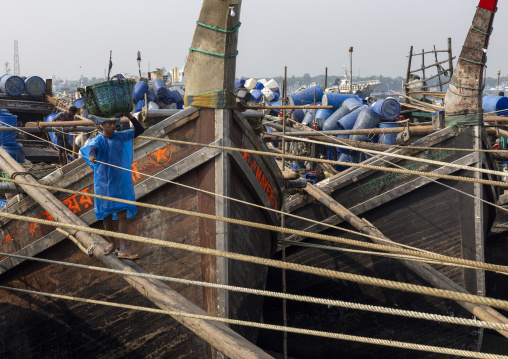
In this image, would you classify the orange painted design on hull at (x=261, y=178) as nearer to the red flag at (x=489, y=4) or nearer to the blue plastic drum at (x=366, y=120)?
the red flag at (x=489, y=4)

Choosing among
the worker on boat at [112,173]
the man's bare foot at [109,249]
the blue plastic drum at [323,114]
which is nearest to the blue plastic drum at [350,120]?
the blue plastic drum at [323,114]

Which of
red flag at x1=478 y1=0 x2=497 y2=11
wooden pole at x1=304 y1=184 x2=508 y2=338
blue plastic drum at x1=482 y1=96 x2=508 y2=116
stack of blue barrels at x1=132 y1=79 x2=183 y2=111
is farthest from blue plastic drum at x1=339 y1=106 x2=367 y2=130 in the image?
red flag at x1=478 y1=0 x2=497 y2=11

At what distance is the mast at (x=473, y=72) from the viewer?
7094 millimetres

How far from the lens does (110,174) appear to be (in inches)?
171

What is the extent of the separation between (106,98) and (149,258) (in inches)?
58.5

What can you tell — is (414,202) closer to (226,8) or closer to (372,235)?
(372,235)

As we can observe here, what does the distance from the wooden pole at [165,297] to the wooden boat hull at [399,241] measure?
3.82 metres

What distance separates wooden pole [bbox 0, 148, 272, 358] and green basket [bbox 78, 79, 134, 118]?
2.86 ft

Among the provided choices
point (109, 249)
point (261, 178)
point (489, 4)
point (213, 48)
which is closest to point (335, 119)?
point (489, 4)

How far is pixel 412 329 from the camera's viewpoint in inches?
302

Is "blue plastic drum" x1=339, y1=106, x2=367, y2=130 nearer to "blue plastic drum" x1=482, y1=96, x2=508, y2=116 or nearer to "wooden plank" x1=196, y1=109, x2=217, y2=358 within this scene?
"blue plastic drum" x1=482, y1=96, x2=508, y2=116

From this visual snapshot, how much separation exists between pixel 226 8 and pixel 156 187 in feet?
5.18

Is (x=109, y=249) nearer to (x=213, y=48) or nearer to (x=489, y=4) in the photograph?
(x=213, y=48)

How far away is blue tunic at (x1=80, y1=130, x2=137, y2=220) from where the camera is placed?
4.34 m
